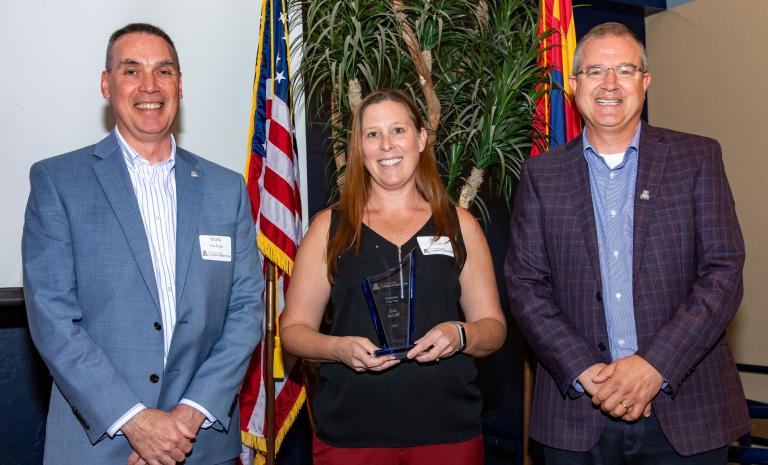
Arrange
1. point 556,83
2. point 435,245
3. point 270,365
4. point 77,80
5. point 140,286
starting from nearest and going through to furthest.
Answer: point 140,286 → point 435,245 → point 77,80 → point 270,365 → point 556,83

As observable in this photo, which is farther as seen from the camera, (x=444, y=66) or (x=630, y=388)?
(x=444, y=66)

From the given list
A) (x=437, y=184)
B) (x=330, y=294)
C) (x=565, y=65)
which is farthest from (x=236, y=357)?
(x=565, y=65)

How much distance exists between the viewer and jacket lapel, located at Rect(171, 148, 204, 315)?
7.36ft

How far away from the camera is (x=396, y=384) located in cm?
227

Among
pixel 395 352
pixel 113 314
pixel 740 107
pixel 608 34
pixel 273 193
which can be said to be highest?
pixel 740 107

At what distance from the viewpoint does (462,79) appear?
380 cm

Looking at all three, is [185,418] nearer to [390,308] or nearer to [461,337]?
[390,308]

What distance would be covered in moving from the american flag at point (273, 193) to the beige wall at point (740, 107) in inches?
145

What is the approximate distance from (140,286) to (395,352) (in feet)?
2.44

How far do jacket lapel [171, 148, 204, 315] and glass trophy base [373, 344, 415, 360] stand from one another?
0.60 meters

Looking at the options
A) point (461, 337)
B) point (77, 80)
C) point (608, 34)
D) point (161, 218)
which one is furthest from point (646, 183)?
point (77, 80)

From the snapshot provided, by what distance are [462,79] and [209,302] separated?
2023 millimetres

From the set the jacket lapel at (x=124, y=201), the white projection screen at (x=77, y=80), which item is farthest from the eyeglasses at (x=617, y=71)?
the white projection screen at (x=77, y=80)

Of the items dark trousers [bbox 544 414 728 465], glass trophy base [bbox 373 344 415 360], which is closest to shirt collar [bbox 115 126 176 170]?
glass trophy base [bbox 373 344 415 360]
